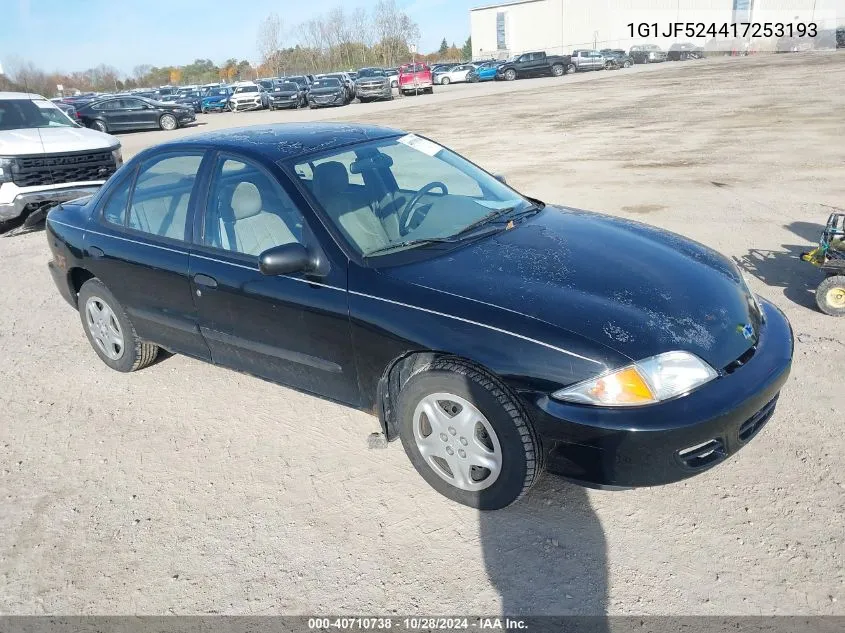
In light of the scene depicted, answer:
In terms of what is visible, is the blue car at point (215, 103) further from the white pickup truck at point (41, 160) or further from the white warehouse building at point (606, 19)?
the white warehouse building at point (606, 19)

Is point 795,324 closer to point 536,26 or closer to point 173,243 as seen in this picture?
point 173,243

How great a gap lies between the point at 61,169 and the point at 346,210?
735cm

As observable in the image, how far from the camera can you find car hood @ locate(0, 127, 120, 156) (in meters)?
8.62

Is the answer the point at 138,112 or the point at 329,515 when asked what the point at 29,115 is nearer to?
the point at 329,515

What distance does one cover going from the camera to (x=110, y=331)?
14.8ft

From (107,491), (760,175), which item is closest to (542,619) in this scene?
(107,491)

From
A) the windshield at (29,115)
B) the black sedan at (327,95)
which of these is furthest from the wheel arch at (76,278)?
the black sedan at (327,95)

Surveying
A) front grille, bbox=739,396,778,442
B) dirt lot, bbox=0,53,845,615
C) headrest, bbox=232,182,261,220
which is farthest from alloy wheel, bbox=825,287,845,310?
headrest, bbox=232,182,261,220

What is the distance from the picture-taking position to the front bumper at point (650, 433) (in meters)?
2.49

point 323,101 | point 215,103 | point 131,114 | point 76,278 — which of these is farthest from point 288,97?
point 76,278

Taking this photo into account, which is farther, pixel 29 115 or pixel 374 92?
pixel 374 92

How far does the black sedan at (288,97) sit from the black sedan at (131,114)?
667 centimetres

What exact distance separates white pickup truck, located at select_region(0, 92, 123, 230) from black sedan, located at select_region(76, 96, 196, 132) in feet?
51.4

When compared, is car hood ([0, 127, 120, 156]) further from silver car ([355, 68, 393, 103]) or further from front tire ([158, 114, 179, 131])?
silver car ([355, 68, 393, 103])
